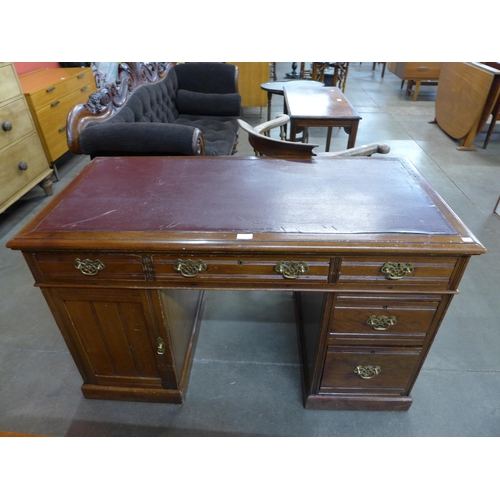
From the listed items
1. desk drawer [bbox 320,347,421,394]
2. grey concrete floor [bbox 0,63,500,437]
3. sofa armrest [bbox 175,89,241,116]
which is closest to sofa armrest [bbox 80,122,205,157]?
grey concrete floor [bbox 0,63,500,437]

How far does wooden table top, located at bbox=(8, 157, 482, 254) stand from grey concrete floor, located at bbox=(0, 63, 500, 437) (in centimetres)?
86

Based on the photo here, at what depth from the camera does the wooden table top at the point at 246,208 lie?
103 centimetres

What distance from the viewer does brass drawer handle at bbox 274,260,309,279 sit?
3.51 feet

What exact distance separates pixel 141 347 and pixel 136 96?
6.65ft

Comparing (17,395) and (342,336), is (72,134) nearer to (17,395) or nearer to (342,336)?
(17,395)

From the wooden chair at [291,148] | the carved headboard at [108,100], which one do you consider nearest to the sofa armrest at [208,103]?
the carved headboard at [108,100]

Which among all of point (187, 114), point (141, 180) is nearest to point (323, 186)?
point (141, 180)

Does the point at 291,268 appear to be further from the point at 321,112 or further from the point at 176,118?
the point at 176,118

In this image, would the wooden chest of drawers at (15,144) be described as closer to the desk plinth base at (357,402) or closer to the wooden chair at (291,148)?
the wooden chair at (291,148)

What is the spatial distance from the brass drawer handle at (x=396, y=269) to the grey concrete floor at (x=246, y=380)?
75 centimetres

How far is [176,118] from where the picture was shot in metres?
3.43

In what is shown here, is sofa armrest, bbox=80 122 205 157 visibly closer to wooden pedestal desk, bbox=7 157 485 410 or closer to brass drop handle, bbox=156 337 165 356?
wooden pedestal desk, bbox=7 157 485 410

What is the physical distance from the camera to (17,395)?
158 centimetres

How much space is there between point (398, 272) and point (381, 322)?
0.24m
